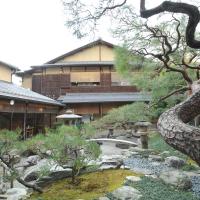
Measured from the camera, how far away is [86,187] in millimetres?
6027

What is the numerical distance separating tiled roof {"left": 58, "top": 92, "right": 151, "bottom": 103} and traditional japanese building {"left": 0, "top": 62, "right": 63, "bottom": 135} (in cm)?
98

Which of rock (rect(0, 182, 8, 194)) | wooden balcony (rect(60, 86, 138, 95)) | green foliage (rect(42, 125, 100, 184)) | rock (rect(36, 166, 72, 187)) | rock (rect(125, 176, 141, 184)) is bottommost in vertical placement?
rock (rect(0, 182, 8, 194))

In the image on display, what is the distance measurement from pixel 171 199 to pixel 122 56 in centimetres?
676

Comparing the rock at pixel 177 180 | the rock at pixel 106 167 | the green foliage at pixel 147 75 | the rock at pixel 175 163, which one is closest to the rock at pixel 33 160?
the rock at pixel 106 167

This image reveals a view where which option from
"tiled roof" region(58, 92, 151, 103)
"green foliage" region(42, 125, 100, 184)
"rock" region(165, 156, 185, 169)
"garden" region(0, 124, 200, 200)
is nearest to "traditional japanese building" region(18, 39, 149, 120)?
"tiled roof" region(58, 92, 151, 103)

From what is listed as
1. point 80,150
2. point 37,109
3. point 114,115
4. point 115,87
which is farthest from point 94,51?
point 80,150

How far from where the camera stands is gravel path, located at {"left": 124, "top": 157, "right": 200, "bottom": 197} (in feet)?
21.6

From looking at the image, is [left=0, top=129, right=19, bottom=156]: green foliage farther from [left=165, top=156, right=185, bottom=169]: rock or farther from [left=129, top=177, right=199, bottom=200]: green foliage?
[left=165, top=156, right=185, bottom=169]: rock

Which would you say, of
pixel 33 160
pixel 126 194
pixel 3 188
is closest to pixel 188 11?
pixel 126 194

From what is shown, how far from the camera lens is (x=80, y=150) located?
20.9 ft

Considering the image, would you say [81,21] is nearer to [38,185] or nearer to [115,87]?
[38,185]

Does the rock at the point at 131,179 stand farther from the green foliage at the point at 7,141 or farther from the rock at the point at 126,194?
the green foliage at the point at 7,141

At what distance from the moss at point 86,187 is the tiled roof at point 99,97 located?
13.9 meters

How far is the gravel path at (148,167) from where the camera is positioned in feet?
21.6
